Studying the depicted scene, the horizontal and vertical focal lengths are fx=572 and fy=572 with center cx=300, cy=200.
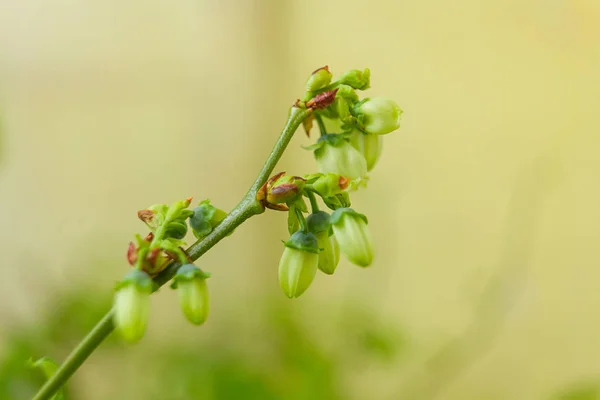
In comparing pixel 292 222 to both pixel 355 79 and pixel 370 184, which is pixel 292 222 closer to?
pixel 355 79

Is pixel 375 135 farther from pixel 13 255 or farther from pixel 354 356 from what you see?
pixel 13 255

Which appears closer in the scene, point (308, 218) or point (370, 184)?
point (308, 218)

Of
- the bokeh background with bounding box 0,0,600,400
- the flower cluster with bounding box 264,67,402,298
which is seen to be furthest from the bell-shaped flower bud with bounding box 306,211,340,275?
the bokeh background with bounding box 0,0,600,400

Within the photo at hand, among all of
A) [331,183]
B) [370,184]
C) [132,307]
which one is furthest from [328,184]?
[370,184]

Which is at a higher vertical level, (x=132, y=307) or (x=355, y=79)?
(x=355, y=79)

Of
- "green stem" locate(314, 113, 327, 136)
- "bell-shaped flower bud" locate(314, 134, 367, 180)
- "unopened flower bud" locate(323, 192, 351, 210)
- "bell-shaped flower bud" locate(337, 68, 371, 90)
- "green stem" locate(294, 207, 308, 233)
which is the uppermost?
"bell-shaped flower bud" locate(337, 68, 371, 90)

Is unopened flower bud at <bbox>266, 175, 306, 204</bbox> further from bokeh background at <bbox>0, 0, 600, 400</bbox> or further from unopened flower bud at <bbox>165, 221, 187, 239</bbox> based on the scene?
bokeh background at <bbox>0, 0, 600, 400</bbox>

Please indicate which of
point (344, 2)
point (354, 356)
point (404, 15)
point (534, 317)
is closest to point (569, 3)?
point (404, 15)
